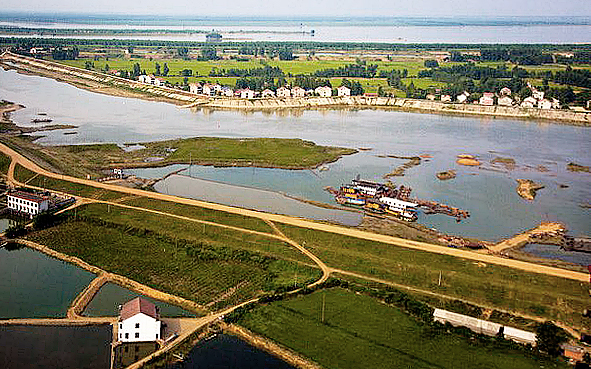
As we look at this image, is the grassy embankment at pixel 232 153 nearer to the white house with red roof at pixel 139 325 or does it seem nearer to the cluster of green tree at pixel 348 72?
the white house with red roof at pixel 139 325

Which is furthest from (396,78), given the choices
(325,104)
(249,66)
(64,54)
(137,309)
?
(137,309)

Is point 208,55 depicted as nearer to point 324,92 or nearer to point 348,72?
point 348,72

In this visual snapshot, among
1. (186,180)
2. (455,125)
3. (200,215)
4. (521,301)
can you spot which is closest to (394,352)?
(521,301)

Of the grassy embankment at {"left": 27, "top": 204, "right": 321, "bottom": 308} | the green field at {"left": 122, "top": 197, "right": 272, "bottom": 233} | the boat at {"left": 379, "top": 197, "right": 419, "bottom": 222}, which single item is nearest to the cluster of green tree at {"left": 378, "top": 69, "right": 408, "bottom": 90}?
the boat at {"left": 379, "top": 197, "right": 419, "bottom": 222}

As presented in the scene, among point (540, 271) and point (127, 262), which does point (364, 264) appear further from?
point (127, 262)

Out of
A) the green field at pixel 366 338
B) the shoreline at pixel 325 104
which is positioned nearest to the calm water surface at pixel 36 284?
the green field at pixel 366 338

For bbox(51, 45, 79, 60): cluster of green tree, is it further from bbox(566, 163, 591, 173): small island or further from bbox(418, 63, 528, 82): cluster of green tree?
bbox(566, 163, 591, 173): small island
